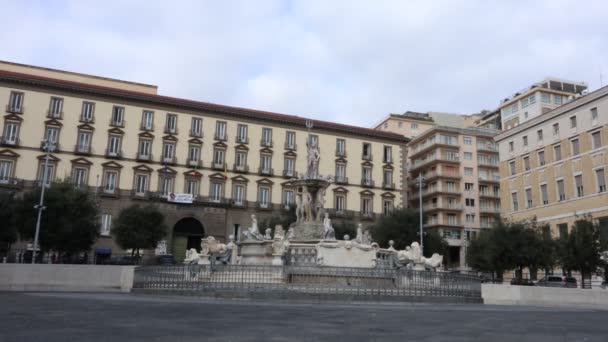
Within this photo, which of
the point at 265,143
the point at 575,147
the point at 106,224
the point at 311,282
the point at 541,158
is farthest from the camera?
the point at 265,143

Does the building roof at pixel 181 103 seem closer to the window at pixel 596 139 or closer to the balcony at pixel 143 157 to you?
the balcony at pixel 143 157

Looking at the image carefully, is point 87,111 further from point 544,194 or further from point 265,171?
point 544,194

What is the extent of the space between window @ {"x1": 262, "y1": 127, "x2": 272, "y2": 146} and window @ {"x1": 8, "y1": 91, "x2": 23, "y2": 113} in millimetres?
24660

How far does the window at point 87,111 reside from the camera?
53.2 metres

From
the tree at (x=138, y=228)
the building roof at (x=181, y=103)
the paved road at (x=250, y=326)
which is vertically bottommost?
the paved road at (x=250, y=326)

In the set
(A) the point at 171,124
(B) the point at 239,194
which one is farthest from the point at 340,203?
(A) the point at 171,124

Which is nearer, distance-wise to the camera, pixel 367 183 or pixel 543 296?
pixel 543 296

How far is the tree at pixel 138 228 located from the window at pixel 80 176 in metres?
8.91

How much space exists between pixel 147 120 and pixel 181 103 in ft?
13.3

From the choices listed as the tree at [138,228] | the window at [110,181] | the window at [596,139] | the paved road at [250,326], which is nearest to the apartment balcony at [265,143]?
the window at [110,181]

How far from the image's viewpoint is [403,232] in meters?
50.9

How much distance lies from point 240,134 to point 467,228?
34.6m

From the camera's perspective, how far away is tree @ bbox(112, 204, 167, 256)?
4481 centimetres

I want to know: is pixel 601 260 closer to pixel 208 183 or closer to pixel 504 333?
pixel 504 333
